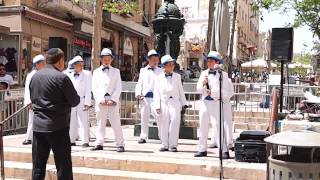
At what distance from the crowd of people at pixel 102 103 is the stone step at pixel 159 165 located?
0.58 metres

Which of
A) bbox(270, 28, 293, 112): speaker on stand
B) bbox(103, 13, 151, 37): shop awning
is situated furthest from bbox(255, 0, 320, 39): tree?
bbox(270, 28, 293, 112): speaker on stand

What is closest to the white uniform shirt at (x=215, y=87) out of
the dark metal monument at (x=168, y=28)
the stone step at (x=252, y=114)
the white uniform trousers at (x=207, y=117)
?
the white uniform trousers at (x=207, y=117)

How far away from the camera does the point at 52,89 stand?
7.04m

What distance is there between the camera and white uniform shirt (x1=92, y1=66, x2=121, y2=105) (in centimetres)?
1027

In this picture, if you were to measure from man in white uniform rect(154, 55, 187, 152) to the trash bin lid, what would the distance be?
4.32 metres

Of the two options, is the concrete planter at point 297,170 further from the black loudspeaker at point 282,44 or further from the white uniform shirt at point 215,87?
the black loudspeaker at point 282,44

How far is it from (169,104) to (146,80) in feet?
5.93

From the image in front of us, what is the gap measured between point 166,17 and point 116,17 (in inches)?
765

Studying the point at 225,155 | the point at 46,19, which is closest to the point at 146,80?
the point at 225,155

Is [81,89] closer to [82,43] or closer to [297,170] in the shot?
[297,170]

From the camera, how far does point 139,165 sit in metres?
→ 9.04

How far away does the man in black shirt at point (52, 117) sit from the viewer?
23.1 ft

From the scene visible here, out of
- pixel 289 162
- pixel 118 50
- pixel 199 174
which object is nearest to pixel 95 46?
pixel 199 174

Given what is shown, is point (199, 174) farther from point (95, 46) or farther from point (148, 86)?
point (95, 46)
